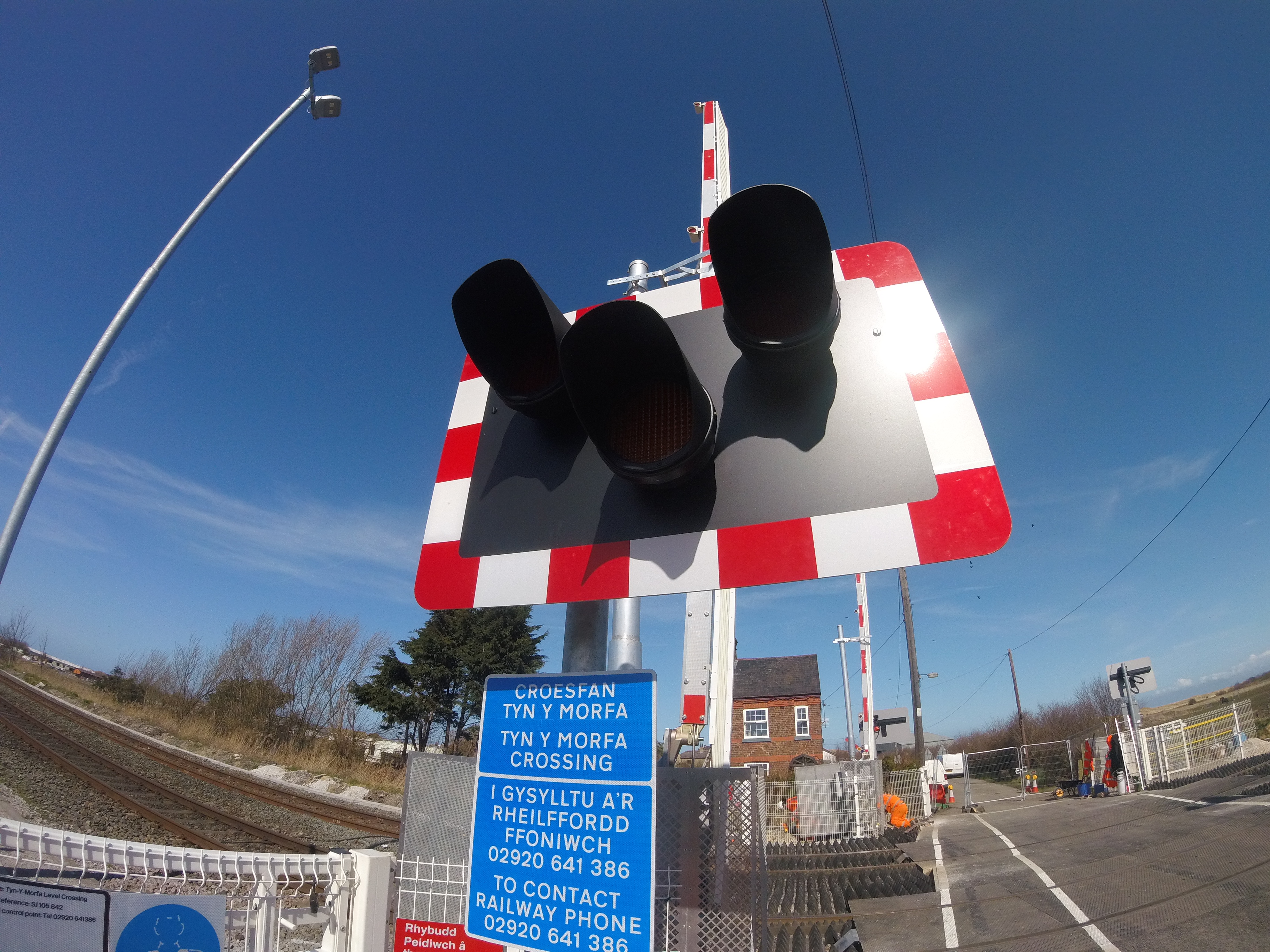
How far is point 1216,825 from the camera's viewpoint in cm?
945

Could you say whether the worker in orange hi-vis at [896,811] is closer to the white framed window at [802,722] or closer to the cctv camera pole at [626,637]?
the cctv camera pole at [626,637]

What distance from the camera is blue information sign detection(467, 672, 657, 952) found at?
3.94 ft

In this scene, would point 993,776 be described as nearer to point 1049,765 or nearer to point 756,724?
point 1049,765

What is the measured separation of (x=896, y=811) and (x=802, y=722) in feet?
70.6

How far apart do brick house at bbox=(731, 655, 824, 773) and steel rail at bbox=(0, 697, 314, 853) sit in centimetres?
2706

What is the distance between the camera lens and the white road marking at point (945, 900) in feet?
20.7

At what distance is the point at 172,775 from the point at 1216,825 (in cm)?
2147

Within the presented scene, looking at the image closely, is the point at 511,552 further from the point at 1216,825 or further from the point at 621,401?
the point at 1216,825

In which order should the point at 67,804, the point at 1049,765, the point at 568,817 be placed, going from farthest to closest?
the point at 1049,765, the point at 67,804, the point at 568,817

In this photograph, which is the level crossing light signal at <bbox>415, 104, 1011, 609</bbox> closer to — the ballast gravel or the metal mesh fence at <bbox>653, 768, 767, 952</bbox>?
the metal mesh fence at <bbox>653, 768, 767, 952</bbox>

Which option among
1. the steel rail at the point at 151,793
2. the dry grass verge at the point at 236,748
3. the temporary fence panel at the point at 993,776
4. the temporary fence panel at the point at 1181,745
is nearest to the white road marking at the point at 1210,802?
the temporary fence panel at the point at 1181,745

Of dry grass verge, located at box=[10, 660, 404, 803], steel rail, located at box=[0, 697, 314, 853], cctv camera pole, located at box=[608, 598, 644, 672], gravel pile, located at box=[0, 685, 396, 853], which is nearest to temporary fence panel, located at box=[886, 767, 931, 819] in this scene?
gravel pile, located at box=[0, 685, 396, 853]

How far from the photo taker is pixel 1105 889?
731 cm

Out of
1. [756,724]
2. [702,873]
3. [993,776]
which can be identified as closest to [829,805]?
[702,873]
